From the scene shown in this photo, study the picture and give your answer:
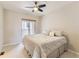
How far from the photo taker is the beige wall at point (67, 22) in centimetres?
246

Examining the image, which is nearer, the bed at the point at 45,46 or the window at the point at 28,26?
the bed at the point at 45,46

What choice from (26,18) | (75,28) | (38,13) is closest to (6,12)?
(26,18)

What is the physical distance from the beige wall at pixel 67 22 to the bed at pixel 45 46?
0.88 feet

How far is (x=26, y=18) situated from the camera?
2322 millimetres

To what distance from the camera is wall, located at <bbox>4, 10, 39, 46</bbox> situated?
2.50 metres

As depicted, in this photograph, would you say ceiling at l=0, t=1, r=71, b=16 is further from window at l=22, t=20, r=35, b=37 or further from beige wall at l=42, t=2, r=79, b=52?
window at l=22, t=20, r=35, b=37

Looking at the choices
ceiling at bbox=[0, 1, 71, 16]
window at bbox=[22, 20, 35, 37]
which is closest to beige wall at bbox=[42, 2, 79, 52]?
ceiling at bbox=[0, 1, 71, 16]

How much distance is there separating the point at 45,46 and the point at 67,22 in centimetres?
115

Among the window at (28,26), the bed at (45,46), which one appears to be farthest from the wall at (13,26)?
the bed at (45,46)

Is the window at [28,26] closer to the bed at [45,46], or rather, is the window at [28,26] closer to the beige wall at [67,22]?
the bed at [45,46]

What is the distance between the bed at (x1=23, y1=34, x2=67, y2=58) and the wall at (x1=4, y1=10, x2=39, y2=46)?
0.35 meters

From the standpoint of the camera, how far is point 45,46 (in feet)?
6.59

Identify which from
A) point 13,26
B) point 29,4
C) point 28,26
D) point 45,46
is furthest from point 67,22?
point 13,26

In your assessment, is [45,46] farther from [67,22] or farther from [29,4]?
[29,4]
